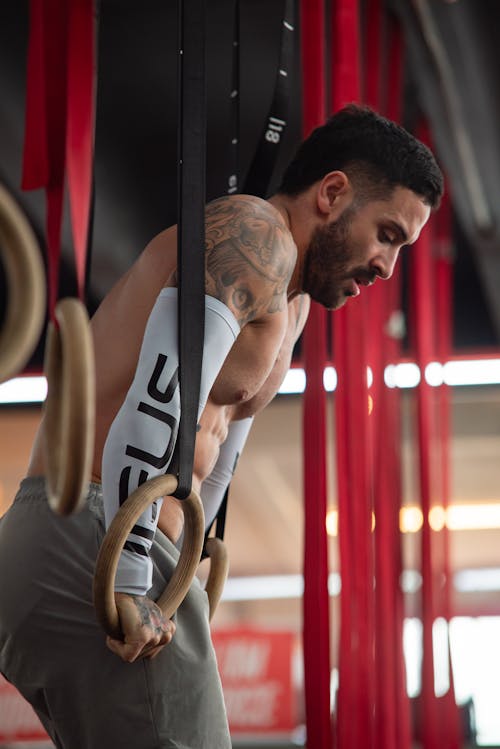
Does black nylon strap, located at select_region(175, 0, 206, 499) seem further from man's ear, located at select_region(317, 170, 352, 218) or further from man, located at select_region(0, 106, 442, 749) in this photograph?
man's ear, located at select_region(317, 170, 352, 218)

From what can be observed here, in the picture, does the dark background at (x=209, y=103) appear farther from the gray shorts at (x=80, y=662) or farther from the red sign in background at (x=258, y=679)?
the gray shorts at (x=80, y=662)

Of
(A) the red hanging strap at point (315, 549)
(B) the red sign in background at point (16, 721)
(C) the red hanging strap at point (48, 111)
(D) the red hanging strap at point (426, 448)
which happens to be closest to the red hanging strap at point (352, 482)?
(A) the red hanging strap at point (315, 549)

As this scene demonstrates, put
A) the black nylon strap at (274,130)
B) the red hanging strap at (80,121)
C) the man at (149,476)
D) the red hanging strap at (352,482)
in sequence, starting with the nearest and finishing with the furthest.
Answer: the man at (149,476) → the black nylon strap at (274,130) → the red hanging strap at (80,121) → the red hanging strap at (352,482)

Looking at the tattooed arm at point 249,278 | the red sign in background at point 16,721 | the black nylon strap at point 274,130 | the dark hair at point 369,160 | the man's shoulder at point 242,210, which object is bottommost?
the red sign in background at point 16,721

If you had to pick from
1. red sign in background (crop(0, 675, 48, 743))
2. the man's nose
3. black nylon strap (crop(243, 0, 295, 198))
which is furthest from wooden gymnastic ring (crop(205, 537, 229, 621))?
red sign in background (crop(0, 675, 48, 743))

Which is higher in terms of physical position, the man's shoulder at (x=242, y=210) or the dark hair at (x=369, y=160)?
the dark hair at (x=369, y=160)

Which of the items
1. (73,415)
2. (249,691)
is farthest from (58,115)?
(249,691)

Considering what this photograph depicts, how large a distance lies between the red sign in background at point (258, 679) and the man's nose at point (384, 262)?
4.63m

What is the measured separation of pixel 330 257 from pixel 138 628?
2.54 ft

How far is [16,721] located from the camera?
6.32 meters

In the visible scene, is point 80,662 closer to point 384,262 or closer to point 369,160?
point 384,262

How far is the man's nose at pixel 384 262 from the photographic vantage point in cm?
201

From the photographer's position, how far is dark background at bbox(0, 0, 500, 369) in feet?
15.3

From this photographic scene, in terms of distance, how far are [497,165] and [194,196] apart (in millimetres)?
4391
